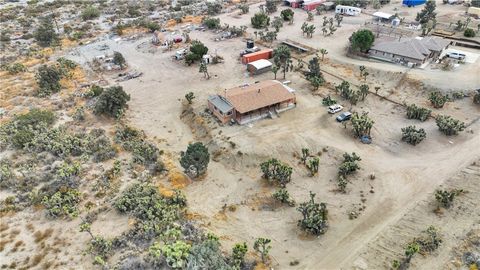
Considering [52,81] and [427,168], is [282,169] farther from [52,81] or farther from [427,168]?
[52,81]

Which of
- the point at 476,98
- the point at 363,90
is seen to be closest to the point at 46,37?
the point at 363,90

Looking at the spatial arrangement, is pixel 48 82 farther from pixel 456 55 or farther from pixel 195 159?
pixel 456 55

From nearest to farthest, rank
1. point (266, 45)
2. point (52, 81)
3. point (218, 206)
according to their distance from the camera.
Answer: point (218, 206)
point (52, 81)
point (266, 45)

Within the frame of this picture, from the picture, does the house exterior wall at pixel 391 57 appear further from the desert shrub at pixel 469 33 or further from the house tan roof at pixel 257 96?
the house tan roof at pixel 257 96

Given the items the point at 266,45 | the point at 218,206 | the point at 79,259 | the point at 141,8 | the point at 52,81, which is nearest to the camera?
the point at 79,259

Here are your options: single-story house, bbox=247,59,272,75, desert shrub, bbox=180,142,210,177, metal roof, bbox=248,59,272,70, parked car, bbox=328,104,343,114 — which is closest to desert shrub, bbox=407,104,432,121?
parked car, bbox=328,104,343,114

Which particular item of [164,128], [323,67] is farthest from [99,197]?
[323,67]
